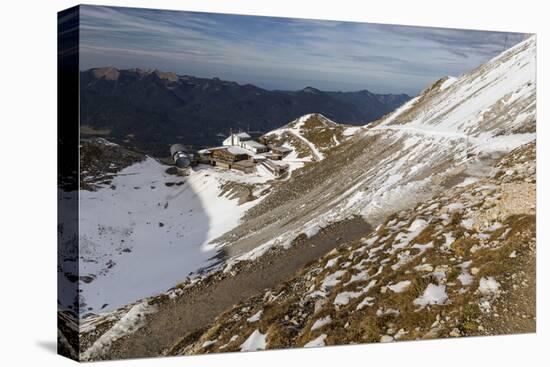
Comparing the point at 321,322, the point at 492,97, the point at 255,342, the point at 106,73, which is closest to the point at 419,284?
the point at 321,322

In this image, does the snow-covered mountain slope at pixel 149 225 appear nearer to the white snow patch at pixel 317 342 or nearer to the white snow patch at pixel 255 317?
the white snow patch at pixel 255 317

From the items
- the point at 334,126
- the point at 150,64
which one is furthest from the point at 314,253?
the point at 150,64

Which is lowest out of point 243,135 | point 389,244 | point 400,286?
point 400,286

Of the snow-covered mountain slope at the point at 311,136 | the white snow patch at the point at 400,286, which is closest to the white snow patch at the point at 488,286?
the white snow patch at the point at 400,286

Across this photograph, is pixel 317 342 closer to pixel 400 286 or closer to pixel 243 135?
pixel 400 286

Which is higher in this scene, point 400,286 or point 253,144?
point 253,144

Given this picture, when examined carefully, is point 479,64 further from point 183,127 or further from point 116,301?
point 116,301
